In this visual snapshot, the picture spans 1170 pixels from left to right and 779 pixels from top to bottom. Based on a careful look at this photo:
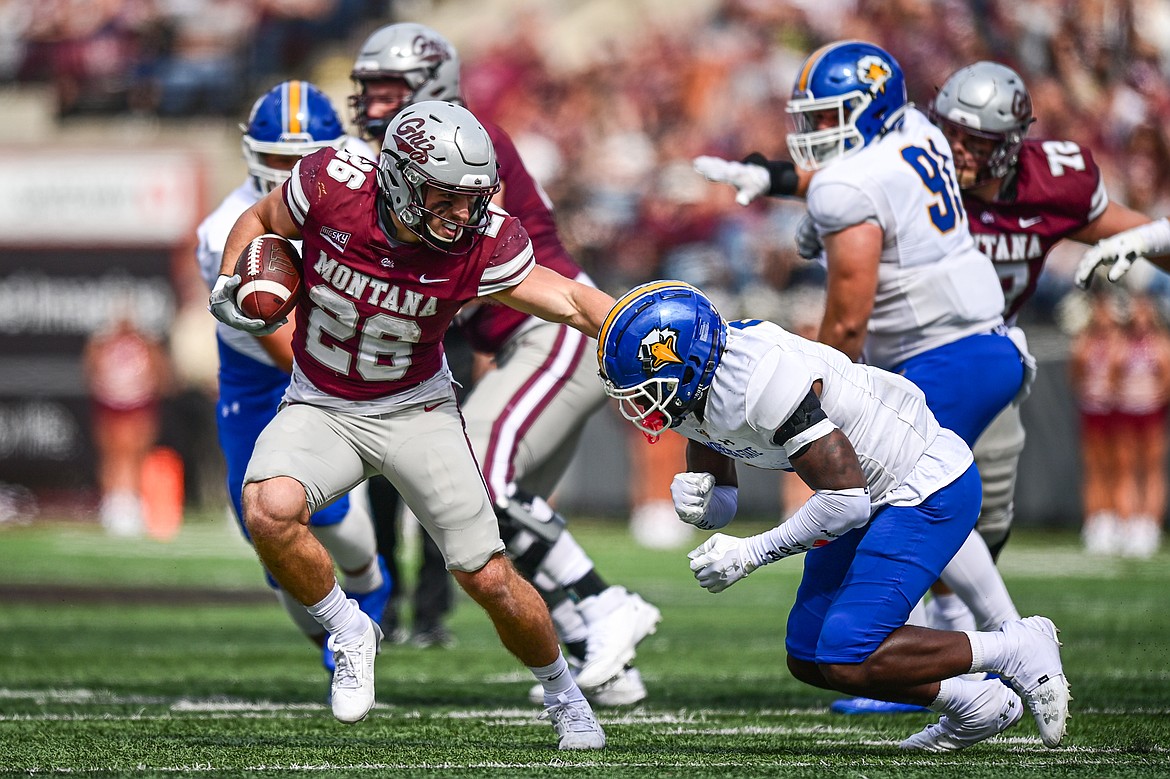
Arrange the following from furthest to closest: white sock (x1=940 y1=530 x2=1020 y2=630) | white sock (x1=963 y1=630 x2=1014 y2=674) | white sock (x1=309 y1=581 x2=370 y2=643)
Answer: white sock (x1=940 y1=530 x2=1020 y2=630) → white sock (x1=309 y1=581 x2=370 y2=643) → white sock (x1=963 y1=630 x2=1014 y2=674)

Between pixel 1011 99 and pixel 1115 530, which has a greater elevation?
pixel 1011 99

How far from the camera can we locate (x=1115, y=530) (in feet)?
37.7

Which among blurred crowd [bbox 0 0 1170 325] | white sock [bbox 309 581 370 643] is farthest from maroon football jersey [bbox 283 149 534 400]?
blurred crowd [bbox 0 0 1170 325]

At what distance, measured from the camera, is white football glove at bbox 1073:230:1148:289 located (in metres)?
5.16

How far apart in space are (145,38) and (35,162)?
1881 millimetres

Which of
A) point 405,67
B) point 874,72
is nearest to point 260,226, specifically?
point 405,67

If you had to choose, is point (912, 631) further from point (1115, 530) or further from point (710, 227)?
point (710, 227)

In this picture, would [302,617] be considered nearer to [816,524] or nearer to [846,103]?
[816,524]

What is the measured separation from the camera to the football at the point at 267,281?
4254 mm

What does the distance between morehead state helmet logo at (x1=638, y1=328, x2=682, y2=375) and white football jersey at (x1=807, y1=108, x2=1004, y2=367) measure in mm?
1276

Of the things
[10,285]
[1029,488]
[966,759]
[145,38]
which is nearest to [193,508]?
[10,285]

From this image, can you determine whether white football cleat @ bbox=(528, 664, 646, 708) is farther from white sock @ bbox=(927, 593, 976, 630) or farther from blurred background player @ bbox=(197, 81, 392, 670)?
white sock @ bbox=(927, 593, 976, 630)

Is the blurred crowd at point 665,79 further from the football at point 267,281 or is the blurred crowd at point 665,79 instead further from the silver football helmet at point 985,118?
the football at point 267,281

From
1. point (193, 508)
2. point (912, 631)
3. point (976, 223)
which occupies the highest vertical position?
point (976, 223)
